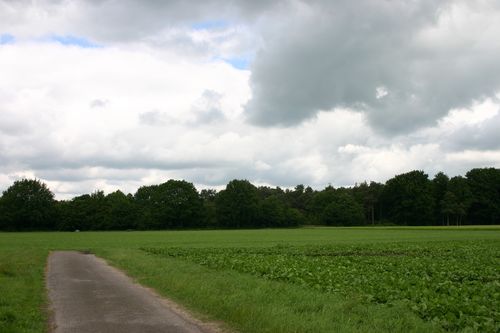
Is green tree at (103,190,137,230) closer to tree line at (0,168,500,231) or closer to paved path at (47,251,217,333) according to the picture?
tree line at (0,168,500,231)

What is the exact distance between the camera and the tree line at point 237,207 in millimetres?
145125

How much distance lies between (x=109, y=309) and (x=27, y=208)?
14160 cm

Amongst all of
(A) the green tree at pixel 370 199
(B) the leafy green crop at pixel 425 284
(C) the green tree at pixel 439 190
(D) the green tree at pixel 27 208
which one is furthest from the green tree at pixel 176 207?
(B) the leafy green crop at pixel 425 284

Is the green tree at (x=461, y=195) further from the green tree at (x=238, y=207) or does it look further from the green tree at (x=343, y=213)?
the green tree at (x=238, y=207)

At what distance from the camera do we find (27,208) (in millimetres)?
141250

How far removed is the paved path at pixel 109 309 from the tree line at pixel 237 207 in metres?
133

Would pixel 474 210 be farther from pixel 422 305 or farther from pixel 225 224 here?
pixel 422 305

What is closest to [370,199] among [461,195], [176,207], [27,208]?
[461,195]

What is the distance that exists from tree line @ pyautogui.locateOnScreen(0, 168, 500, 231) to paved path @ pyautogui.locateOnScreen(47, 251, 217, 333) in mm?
132785

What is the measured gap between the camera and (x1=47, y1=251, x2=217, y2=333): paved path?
11211 millimetres

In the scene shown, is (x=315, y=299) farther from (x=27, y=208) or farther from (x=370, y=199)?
(x=370, y=199)

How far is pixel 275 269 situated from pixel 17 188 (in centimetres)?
14040

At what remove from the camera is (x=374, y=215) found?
187625 mm

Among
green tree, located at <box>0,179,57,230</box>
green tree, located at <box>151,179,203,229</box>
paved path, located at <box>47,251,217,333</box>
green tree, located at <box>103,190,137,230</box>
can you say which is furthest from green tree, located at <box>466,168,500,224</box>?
paved path, located at <box>47,251,217,333</box>
